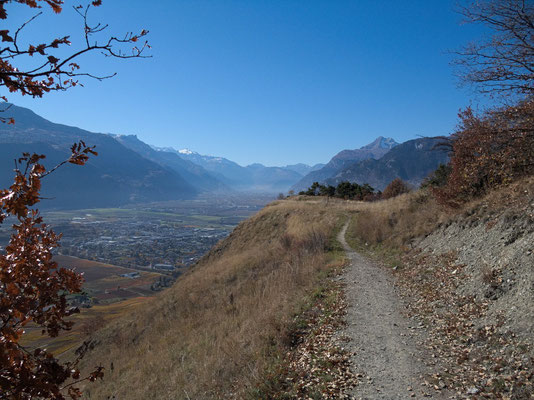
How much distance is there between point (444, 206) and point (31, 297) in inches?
626

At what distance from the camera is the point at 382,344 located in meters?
6.71

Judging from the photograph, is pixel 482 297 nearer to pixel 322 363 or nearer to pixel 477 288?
pixel 477 288

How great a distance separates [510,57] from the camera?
6781 millimetres

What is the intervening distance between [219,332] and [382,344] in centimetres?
548

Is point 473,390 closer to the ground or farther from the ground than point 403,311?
farther from the ground

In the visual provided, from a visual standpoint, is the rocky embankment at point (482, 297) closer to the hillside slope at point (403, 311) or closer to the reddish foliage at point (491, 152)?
the hillside slope at point (403, 311)

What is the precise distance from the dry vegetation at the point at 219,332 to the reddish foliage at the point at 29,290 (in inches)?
155

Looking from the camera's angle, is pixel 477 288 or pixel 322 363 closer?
pixel 322 363

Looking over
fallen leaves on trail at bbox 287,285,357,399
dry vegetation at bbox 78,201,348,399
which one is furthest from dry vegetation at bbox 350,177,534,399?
dry vegetation at bbox 78,201,348,399

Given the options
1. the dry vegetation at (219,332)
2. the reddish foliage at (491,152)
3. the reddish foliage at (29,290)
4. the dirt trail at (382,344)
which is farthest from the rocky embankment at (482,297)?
the reddish foliage at (29,290)

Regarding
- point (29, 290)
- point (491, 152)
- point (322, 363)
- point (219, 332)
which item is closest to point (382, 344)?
point (322, 363)

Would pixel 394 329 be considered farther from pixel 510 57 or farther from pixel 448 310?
pixel 510 57

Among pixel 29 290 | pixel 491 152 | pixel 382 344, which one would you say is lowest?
pixel 382 344

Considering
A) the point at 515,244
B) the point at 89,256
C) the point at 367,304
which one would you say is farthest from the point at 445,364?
the point at 89,256
